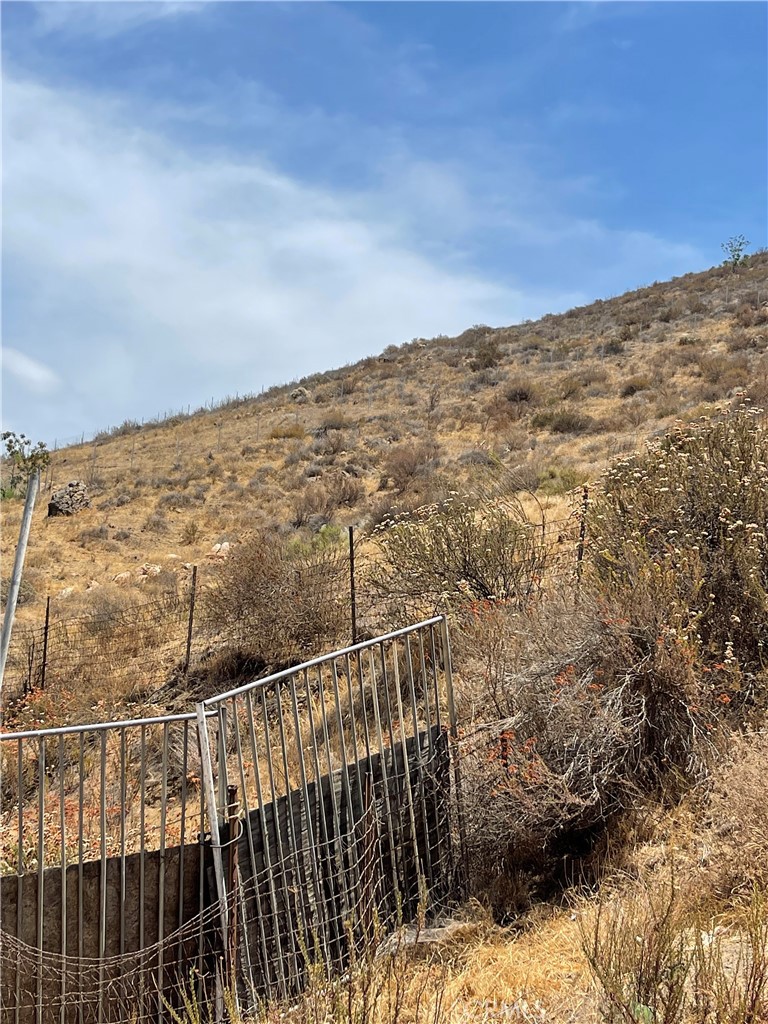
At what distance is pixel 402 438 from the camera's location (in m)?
25.9

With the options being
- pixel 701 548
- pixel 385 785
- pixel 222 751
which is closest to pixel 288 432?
pixel 701 548

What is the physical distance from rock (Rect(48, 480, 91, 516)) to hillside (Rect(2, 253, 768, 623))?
453mm

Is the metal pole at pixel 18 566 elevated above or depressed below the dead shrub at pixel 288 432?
below

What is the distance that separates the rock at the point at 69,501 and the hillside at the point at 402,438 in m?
0.45

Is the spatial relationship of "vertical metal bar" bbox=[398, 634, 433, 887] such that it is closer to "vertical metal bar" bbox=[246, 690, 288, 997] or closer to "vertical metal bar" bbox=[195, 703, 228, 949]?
"vertical metal bar" bbox=[246, 690, 288, 997]

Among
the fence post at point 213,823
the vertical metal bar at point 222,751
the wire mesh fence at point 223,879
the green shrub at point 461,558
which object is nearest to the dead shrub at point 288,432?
the green shrub at point 461,558

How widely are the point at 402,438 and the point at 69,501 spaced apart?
10266mm

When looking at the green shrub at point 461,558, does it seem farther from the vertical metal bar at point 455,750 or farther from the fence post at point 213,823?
the fence post at point 213,823

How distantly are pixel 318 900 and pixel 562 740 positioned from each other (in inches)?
78.9

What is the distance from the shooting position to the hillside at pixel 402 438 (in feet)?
61.5

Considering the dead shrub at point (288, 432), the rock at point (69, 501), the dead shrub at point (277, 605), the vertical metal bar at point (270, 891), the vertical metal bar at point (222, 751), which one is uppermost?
the dead shrub at point (288, 432)

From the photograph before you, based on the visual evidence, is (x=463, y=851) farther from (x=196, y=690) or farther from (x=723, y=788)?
(x=196, y=690)

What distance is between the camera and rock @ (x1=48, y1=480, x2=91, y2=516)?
74.4ft

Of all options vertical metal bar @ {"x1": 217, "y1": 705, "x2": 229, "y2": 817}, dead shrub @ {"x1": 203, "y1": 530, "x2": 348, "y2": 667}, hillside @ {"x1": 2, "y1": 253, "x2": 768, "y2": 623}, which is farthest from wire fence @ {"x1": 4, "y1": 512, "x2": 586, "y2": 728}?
vertical metal bar @ {"x1": 217, "y1": 705, "x2": 229, "y2": 817}
